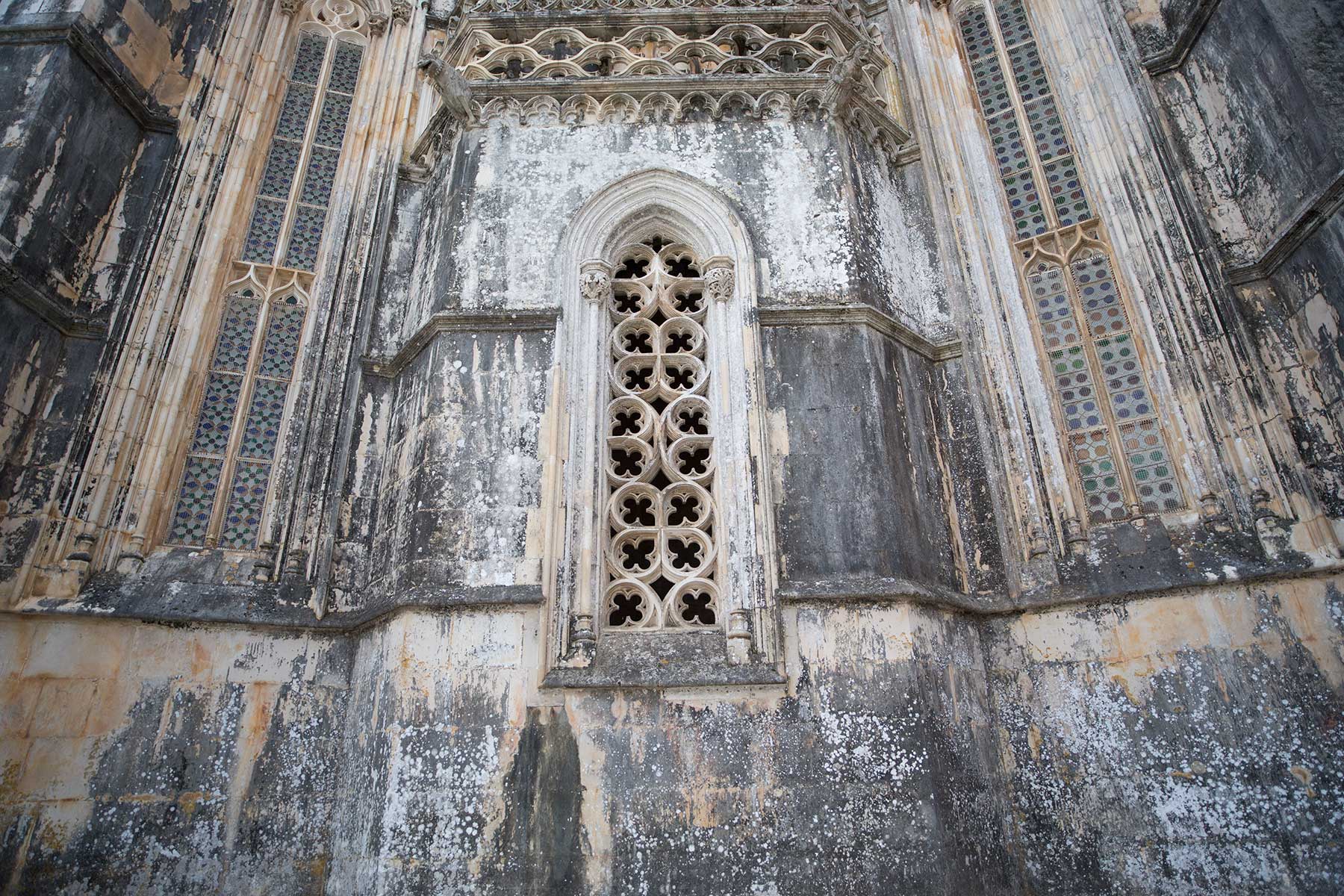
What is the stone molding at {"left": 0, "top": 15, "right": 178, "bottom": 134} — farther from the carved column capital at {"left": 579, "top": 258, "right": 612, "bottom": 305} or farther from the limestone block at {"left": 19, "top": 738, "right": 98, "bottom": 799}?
the limestone block at {"left": 19, "top": 738, "right": 98, "bottom": 799}

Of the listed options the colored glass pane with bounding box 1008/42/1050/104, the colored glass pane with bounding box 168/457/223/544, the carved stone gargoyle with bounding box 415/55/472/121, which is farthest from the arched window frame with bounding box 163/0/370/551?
the colored glass pane with bounding box 1008/42/1050/104

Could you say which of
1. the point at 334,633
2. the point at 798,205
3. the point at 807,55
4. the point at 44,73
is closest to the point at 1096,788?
the point at 798,205

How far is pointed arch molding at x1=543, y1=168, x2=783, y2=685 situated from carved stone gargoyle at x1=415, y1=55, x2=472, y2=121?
162 cm

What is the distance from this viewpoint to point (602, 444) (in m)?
6.36

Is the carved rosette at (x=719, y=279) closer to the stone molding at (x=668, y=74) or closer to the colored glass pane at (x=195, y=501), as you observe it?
the stone molding at (x=668, y=74)

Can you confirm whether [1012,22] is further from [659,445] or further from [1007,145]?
[659,445]

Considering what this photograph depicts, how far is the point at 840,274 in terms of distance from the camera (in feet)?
22.8

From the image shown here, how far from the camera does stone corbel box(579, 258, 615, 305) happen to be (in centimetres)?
687

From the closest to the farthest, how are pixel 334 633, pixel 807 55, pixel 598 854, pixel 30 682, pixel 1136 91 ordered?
pixel 598 854 → pixel 30 682 → pixel 334 633 → pixel 1136 91 → pixel 807 55

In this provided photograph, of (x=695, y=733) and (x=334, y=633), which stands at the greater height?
(x=334, y=633)

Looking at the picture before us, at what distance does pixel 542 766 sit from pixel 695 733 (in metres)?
0.97

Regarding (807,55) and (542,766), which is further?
(807,55)

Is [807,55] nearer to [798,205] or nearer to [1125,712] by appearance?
[798,205]

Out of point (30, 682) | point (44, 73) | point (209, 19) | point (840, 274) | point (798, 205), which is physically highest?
point (209, 19)
